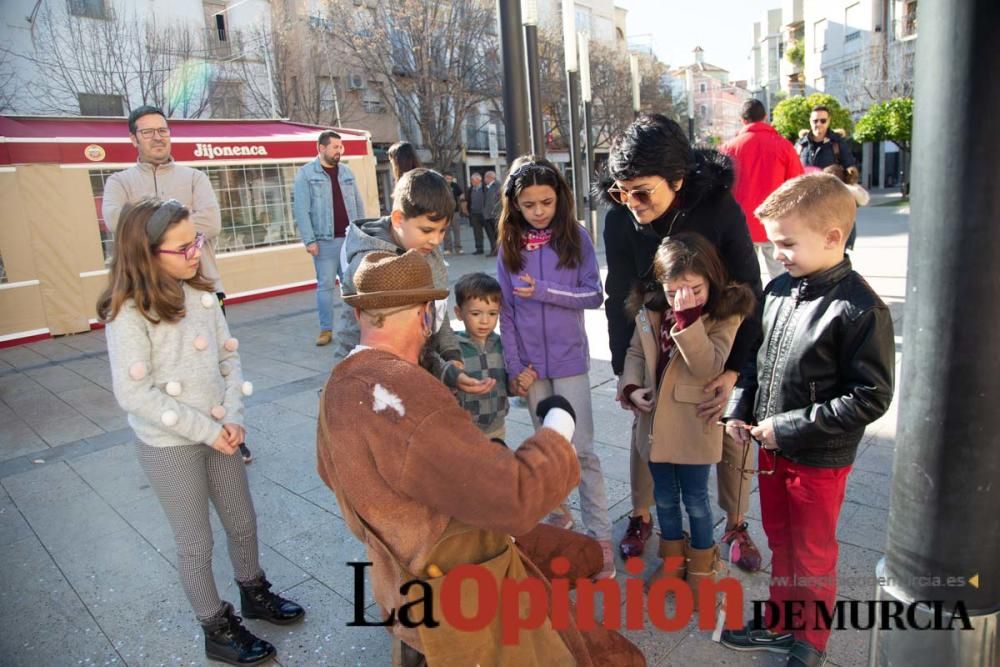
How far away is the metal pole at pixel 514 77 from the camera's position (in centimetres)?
402

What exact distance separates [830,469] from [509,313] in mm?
1481

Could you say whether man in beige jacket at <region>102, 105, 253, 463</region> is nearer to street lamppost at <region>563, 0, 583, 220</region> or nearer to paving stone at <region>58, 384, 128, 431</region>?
paving stone at <region>58, 384, 128, 431</region>

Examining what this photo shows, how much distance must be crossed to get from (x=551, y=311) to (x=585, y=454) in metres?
0.66

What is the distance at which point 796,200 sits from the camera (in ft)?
6.84

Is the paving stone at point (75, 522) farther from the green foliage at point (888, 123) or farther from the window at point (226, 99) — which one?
the green foliage at point (888, 123)

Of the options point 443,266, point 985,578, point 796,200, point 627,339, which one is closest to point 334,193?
point 443,266

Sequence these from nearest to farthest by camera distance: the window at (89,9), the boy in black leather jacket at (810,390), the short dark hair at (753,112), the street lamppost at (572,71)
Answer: the boy in black leather jacket at (810,390)
the short dark hair at (753,112)
the street lamppost at (572,71)
the window at (89,9)

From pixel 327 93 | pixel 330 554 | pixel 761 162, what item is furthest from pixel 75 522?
pixel 327 93

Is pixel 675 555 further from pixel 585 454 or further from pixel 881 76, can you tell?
pixel 881 76

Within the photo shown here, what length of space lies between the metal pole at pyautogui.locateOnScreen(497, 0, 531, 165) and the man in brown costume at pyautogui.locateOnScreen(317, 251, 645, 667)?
2539mm

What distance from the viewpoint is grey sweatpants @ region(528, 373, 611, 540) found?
2.96 metres

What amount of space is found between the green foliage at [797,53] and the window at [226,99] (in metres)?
34.3

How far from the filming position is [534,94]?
4.92 metres

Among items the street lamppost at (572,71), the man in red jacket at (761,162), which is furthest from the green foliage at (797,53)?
the man in red jacket at (761,162)
